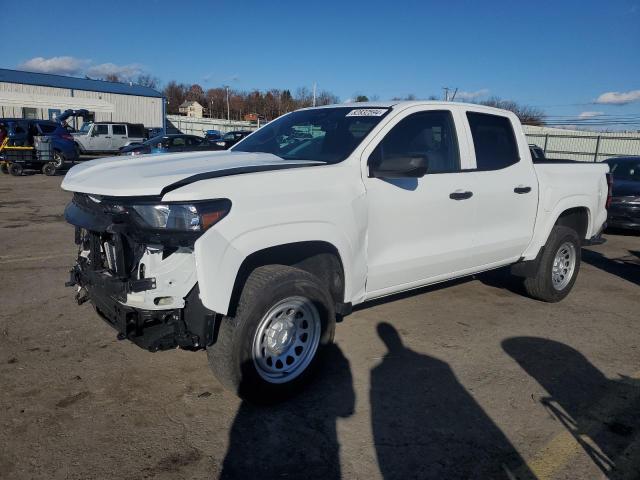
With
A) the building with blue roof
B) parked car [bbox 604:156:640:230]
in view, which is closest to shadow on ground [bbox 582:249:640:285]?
parked car [bbox 604:156:640:230]

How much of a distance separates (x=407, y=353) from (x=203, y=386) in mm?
1727

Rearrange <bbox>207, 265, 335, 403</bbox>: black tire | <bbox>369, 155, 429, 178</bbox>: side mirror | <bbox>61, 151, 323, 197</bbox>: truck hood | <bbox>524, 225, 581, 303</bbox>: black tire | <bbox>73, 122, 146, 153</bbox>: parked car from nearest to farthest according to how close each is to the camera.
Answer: <bbox>61, 151, 323, 197</bbox>: truck hood
<bbox>207, 265, 335, 403</bbox>: black tire
<bbox>369, 155, 429, 178</bbox>: side mirror
<bbox>524, 225, 581, 303</bbox>: black tire
<bbox>73, 122, 146, 153</bbox>: parked car

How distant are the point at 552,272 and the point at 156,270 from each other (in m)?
4.43

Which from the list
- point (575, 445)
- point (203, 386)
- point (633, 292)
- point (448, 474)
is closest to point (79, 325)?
point (203, 386)

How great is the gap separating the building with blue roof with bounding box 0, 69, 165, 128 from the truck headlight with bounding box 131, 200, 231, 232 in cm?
3763

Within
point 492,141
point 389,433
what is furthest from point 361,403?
point 492,141

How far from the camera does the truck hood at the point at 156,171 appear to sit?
119 inches

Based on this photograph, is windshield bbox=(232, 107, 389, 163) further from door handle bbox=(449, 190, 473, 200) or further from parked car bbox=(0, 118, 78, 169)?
parked car bbox=(0, 118, 78, 169)

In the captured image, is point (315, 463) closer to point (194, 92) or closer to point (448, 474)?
point (448, 474)

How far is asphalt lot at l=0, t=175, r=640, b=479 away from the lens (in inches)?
116

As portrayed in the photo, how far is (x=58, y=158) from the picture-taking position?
20.5m

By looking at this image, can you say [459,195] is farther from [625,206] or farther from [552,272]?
[625,206]

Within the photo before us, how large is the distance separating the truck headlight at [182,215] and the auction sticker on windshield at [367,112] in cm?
174

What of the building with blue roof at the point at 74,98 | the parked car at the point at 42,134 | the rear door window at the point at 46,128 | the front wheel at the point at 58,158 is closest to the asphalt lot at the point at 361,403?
the parked car at the point at 42,134
